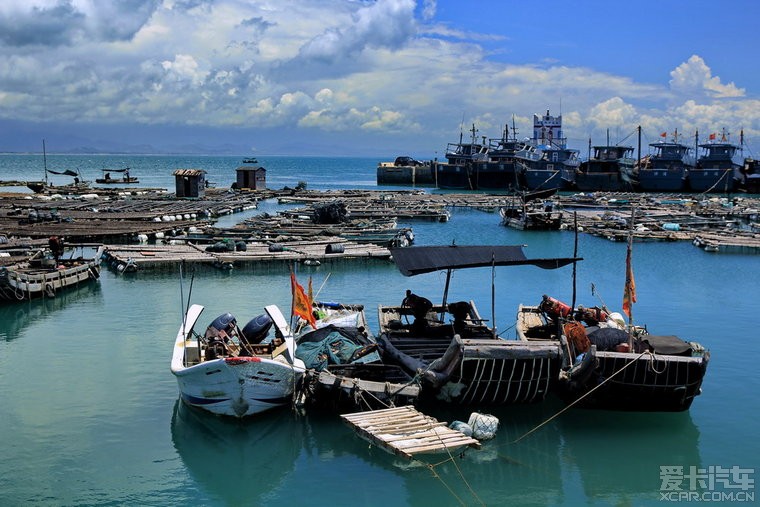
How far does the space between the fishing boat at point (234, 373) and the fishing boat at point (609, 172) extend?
85.3 meters

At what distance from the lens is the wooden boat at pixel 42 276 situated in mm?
26203

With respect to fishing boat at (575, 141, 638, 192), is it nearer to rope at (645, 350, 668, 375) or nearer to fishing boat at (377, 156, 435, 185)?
fishing boat at (377, 156, 435, 185)

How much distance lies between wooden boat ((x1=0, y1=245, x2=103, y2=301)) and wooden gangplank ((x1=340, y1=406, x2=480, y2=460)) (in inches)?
692

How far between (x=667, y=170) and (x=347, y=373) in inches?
3411

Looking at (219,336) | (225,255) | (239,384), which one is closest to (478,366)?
(239,384)

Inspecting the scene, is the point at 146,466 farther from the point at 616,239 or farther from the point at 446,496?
the point at 616,239

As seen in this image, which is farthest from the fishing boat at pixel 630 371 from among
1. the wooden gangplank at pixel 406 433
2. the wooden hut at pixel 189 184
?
the wooden hut at pixel 189 184

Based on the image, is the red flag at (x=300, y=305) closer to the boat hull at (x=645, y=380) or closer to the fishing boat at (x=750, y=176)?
the boat hull at (x=645, y=380)

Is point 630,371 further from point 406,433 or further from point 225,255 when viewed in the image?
point 225,255

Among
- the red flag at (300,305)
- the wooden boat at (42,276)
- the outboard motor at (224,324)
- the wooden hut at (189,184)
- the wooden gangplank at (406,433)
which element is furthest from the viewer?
the wooden hut at (189,184)

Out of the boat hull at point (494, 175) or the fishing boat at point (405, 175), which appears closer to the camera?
the boat hull at point (494, 175)

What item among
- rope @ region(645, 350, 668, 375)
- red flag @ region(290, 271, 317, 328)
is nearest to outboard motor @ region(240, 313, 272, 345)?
red flag @ region(290, 271, 317, 328)

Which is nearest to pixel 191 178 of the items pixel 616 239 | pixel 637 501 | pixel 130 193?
pixel 130 193

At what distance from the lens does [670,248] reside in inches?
1752
